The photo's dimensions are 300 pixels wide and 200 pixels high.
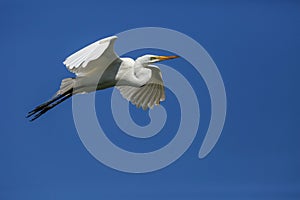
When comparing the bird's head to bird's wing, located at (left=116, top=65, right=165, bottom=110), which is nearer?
the bird's head

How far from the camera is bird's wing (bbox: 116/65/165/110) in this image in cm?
894

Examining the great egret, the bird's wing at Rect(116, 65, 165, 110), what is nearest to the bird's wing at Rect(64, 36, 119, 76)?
the great egret

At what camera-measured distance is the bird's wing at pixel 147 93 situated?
29.3 ft

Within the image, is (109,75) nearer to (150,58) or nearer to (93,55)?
(150,58)

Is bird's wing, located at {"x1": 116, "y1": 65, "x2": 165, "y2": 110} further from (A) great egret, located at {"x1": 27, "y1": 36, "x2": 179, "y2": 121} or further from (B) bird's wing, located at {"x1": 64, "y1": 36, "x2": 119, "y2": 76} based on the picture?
(B) bird's wing, located at {"x1": 64, "y1": 36, "x2": 119, "y2": 76}

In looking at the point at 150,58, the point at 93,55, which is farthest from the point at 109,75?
the point at 93,55

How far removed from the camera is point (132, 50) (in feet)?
28.2

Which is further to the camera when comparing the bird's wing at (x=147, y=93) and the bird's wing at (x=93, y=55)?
the bird's wing at (x=147, y=93)

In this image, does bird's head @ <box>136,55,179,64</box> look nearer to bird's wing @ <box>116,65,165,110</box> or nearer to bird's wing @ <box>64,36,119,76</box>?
bird's wing @ <box>116,65,165,110</box>

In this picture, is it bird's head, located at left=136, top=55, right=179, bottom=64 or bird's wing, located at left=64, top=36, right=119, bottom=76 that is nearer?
bird's wing, located at left=64, top=36, right=119, bottom=76

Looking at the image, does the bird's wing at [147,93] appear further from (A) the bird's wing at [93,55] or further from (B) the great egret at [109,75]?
(A) the bird's wing at [93,55]

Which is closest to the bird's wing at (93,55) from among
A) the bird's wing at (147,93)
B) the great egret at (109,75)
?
the great egret at (109,75)

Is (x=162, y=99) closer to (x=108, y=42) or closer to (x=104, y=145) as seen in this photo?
(x=104, y=145)

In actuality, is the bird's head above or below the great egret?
above
